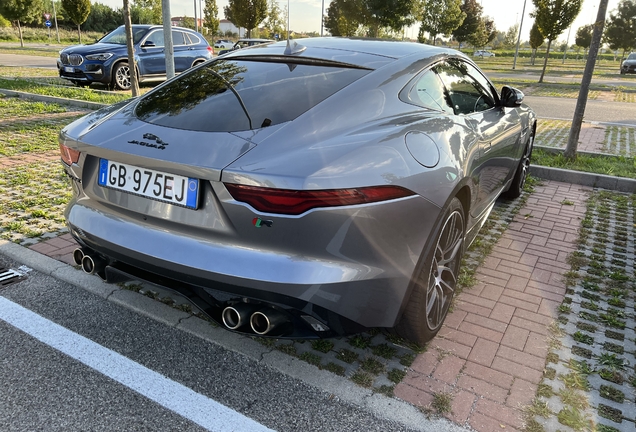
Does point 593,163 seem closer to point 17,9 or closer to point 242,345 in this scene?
point 242,345

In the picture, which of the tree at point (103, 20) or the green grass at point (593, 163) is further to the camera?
the tree at point (103, 20)

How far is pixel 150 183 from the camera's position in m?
2.26

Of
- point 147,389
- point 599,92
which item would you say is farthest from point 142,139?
point 599,92

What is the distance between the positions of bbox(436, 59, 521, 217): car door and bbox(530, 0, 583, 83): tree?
18588mm

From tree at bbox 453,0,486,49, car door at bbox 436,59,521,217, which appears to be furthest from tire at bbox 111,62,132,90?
tree at bbox 453,0,486,49

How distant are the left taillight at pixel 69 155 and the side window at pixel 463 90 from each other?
86.2 inches

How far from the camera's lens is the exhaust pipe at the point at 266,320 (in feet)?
6.93

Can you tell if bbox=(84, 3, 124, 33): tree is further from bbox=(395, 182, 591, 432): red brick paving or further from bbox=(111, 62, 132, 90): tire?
bbox=(395, 182, 591, 432): red brick paving

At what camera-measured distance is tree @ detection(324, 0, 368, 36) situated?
36.3 m

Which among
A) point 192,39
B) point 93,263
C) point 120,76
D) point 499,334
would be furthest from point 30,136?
point 192,39

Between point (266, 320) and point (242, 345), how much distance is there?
2.43ft

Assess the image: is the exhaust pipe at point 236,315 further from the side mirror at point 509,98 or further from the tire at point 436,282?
the side mirror at point 509,98

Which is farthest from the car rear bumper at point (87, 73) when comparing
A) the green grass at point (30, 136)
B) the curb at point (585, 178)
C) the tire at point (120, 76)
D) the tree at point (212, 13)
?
the tree at point (212, 13)

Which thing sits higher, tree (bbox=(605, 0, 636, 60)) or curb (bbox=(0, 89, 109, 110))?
tree (bbox=(605, 0, 636, 60))
